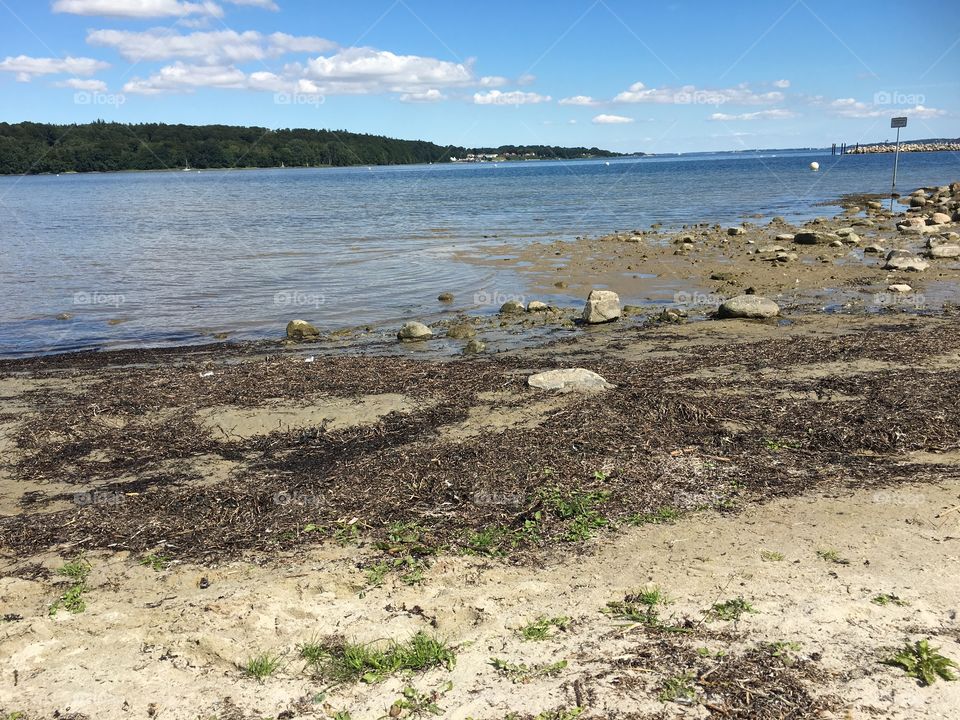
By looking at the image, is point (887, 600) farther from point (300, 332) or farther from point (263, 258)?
point (263, 258)

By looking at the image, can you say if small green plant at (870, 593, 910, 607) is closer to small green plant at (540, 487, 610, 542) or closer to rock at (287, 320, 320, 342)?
small green plant at (540, 487, 610, 542)

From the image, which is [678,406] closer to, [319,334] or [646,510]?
[646,510]

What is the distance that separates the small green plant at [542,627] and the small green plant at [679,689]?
780mm

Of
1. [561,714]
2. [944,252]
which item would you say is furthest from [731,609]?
[944,252]

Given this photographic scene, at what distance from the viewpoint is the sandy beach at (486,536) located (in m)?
4.09

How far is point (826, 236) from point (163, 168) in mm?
175327

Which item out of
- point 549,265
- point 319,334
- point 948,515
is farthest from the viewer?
point 549,265

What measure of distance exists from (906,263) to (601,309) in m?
10.5

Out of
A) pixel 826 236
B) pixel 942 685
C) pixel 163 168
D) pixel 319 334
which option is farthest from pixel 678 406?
pixel 163 168

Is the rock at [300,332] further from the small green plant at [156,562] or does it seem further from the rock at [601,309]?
the small green plant at [156,562]

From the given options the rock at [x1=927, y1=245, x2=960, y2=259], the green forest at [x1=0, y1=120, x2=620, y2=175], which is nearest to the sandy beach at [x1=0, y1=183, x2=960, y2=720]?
the rock at [x1=927, y1=245, x2=960, y2=259]

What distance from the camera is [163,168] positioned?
17138 cm

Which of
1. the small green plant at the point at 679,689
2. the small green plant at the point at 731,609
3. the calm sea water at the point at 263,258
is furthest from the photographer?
the calm sea water at the point at 263,258

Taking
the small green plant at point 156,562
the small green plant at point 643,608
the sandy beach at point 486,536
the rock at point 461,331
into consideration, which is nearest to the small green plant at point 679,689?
the sandy beach at point 486,536
